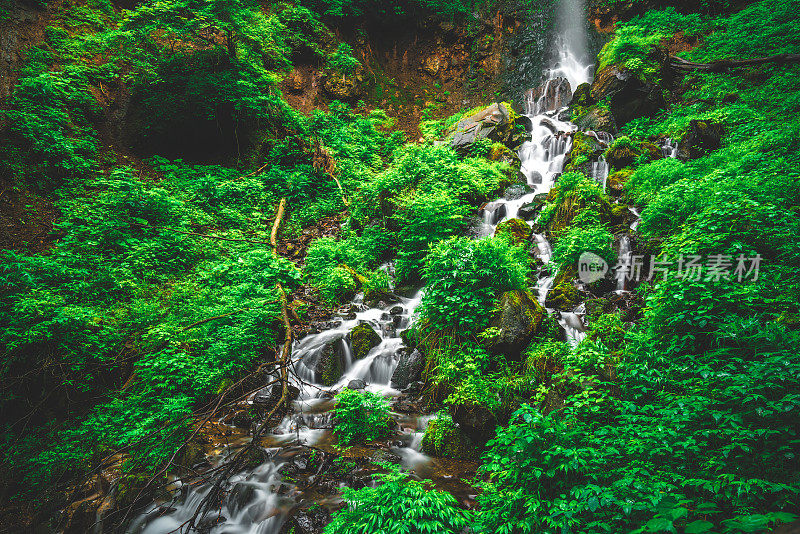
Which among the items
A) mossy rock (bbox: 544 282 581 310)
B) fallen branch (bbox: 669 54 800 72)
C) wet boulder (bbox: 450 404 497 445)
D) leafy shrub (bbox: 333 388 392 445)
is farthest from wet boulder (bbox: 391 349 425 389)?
fallen branch (bbox: 669 54 800 72)

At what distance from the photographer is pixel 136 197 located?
7930 mm

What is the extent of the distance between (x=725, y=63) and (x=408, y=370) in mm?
14002

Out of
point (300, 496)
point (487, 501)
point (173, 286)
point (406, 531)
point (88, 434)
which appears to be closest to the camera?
point (406, 531)

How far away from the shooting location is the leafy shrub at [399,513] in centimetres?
299

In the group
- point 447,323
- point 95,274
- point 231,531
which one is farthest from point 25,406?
point 447,323

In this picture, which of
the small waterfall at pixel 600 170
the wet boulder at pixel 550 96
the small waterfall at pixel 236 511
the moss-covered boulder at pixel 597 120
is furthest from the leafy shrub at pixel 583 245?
the wet boulder at pixel 550 96

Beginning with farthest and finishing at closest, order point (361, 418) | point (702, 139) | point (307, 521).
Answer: point (702, 139) → point (361, 418) → point (307, 521)

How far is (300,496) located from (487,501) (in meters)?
2.63

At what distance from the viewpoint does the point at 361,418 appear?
5391mm

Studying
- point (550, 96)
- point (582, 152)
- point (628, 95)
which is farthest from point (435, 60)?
point (582, 152)

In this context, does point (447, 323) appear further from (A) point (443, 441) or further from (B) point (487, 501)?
(B) point (487, 501)

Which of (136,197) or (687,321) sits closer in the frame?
(687,321)

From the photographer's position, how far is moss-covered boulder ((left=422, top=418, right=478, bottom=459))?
A: 4945 mm

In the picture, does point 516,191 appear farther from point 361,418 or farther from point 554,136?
point 361,418
